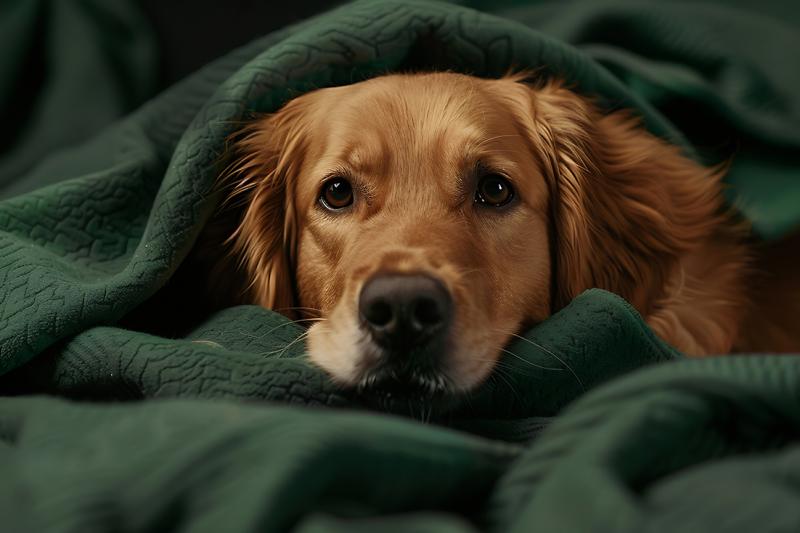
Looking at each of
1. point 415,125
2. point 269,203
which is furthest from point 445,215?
point 269,203

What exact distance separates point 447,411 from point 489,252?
350mm

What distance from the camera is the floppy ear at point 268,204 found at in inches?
67.3

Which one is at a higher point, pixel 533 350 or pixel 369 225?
pixel 369 225

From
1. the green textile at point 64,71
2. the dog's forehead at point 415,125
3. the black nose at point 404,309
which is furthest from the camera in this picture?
the green textile at point 64,71

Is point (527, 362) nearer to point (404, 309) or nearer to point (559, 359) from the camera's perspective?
point (559, 359)

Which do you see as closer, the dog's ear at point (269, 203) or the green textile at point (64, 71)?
the dog's ear at point (269, 203)

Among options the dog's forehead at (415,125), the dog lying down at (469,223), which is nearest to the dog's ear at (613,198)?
the dog lying down at (469,223)

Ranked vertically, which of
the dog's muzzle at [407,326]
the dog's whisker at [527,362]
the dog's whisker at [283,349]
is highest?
the dog's muzzle at [407,326]

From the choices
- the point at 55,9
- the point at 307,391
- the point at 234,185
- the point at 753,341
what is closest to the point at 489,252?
the point at 307,391

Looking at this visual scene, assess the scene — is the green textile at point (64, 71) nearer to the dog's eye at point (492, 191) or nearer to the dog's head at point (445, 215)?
the dog's head at point (445, 215)

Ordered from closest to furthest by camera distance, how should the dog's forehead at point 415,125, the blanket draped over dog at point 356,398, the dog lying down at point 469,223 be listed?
the blanket draped over dog at point 356,398 < the dog lying down at point 469,223 < the dog's forehead at point 415,125

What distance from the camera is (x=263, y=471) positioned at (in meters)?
0.73

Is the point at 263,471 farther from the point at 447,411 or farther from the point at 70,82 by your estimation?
the point at 70,82

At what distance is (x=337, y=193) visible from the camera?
5.24 feet
